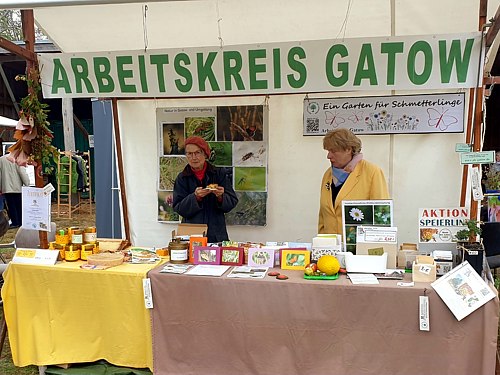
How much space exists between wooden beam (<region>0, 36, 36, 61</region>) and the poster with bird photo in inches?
87.1

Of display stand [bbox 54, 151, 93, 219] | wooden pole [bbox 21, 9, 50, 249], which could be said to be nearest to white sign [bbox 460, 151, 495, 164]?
wooden pole [bbox 21, 9, 50, 249]

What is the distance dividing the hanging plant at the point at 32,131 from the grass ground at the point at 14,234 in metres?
1.32

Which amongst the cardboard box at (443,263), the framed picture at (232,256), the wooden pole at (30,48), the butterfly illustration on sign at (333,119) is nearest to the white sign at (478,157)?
the cardboard box at (443,263)

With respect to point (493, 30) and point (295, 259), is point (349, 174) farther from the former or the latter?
point (493, 30)

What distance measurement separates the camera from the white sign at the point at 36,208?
265cm

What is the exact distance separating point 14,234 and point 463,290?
7668 millimetres

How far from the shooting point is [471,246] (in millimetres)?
2082

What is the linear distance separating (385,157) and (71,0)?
2.73 m

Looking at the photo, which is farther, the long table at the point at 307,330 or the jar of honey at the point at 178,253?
the jar of honey at the point at 178,253

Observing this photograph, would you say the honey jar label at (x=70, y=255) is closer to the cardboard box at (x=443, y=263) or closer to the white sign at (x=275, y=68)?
the white sign at (x=275, y=68)

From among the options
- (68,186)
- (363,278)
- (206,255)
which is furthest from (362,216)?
(68,186)

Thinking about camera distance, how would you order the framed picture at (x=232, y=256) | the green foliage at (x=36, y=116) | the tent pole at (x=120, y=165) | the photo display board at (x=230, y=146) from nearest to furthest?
the framed picture at (x=232, y=256) < the green foliage at (x=36, y=116) < the photo display board at (x=230, y=146) < the tent pole at (x=120, y=165)

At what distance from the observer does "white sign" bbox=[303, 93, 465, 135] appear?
3363mm

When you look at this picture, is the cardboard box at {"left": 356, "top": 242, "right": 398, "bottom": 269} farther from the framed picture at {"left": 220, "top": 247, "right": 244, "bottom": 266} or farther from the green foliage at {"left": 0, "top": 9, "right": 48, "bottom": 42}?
the green foliage at {"left": 0, "top": 9, "right": 48, "bottom": 42}
